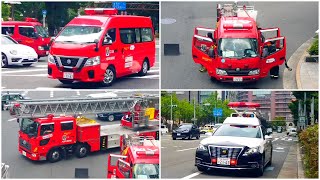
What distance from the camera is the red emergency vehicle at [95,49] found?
9.43m

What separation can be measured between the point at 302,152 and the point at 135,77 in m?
3.54

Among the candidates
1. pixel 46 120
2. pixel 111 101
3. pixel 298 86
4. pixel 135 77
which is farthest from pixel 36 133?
pixel 298 86

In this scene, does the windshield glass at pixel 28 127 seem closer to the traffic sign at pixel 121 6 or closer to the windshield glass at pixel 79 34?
the windshield glass at pixel 79 34

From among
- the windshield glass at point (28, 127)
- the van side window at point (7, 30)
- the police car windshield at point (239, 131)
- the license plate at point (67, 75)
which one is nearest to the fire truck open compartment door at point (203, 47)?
the police car windshield at point (239, 131)

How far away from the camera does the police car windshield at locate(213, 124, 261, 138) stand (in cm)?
934

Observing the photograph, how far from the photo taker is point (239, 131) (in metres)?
9.41

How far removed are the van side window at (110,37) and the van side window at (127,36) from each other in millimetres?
→ 205

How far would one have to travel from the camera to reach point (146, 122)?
10109 millimetres

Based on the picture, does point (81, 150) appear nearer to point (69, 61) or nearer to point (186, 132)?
point (69, 61)

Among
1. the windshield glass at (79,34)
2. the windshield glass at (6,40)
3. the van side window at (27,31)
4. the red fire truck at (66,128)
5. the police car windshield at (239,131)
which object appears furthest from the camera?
the van side window at (27,31)

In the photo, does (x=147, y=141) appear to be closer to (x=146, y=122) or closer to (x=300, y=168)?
(x=146, y=122)

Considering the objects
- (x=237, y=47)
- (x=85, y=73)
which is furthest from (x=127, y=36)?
(x=237, y=47)

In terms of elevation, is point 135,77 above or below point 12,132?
above

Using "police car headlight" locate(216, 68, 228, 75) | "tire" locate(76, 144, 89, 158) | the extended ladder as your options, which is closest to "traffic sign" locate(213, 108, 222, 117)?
"police car headlight" locate(216, 68, 228, 75)
